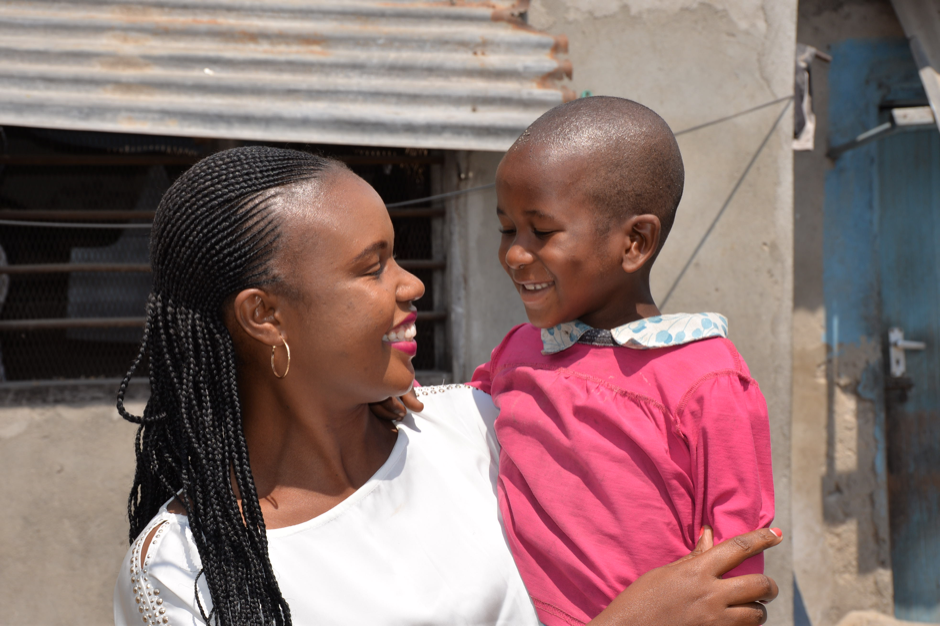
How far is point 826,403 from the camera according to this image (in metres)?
4.08

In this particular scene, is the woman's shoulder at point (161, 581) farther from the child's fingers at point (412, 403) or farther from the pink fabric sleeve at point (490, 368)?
the pink fabric sleeve at point (490, 368)

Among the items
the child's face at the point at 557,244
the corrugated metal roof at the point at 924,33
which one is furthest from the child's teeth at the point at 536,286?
the corrugated metal roof at the point at 924,33

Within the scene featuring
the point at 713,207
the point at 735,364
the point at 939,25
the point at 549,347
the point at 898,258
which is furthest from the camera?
the point at 898,258

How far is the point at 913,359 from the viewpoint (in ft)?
13.3

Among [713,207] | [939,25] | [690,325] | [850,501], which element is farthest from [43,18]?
[850,501]

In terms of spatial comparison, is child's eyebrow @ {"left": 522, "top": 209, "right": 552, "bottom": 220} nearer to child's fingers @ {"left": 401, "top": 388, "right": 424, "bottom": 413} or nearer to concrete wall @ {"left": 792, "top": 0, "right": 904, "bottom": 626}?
child's fingers @ {"left": 401, "top": 388, "right": 424, "bottom": 413}

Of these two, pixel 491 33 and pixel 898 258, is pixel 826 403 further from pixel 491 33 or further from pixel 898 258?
pixel 491 33

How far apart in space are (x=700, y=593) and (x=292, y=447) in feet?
2.93

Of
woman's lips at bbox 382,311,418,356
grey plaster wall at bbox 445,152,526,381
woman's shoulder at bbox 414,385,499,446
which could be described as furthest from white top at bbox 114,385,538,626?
grey plaster wall at bbox 445,152,526,381

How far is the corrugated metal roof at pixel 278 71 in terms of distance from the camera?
271 centimetres

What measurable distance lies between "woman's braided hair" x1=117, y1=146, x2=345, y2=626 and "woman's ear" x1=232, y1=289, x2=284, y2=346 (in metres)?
0.03

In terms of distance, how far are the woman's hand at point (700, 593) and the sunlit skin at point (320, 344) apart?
0.62 metres

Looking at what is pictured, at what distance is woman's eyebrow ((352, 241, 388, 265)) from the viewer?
142cm

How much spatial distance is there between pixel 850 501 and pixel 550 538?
336 centimetres
